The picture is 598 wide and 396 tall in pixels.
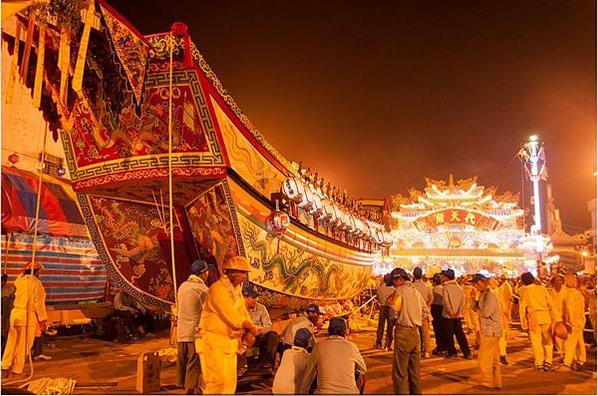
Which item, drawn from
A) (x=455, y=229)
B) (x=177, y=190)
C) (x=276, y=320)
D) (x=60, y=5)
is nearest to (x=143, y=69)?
(x=60, y=5)

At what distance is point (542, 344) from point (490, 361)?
6.71 feet

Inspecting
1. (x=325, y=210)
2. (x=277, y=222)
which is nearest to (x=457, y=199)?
(x=325, y=210)

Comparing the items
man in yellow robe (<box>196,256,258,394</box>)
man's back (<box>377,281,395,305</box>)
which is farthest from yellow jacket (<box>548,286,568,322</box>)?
man in yellow robe (<box>196,256,258,394</box>)

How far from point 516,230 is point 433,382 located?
1380 inches

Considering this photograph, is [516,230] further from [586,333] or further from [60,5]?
[60,5]

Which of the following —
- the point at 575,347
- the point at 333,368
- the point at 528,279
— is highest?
the point at 528,279

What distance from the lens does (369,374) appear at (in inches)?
247

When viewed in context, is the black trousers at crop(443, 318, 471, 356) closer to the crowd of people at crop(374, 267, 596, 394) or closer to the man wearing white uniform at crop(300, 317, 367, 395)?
the crowd of people at crop(374, 267, 596, 394)

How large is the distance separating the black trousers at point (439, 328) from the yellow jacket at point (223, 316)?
17.8 ft

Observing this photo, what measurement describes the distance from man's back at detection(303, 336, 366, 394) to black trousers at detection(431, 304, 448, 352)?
17.5 feet

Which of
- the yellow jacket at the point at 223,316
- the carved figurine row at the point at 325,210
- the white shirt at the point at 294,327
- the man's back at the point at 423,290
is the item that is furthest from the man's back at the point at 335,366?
the man's back at the point at 423,290

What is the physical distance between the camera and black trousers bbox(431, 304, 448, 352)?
323 inches

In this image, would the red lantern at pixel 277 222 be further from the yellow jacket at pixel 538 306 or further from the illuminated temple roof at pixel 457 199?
the illuminated temple roof at pixel 457 199

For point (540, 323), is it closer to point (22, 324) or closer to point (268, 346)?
point (268, 346)
